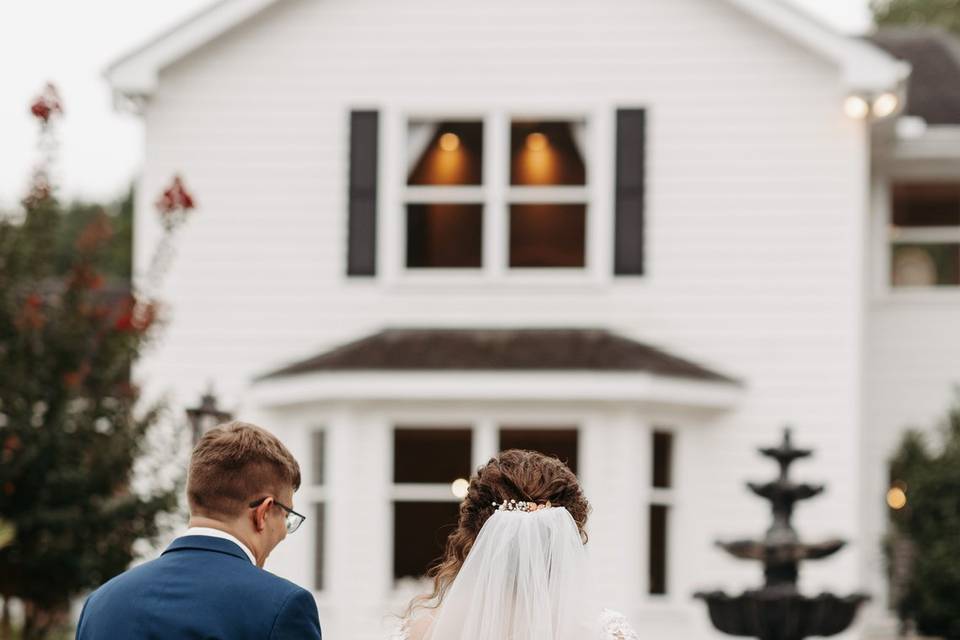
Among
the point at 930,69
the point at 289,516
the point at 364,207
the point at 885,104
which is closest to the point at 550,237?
the point at 364,207

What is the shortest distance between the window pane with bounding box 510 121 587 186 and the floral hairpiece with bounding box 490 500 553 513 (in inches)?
417

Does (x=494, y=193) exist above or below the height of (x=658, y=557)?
above

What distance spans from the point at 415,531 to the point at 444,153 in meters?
3.41

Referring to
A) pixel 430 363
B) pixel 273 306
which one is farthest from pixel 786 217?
pixel 273 306

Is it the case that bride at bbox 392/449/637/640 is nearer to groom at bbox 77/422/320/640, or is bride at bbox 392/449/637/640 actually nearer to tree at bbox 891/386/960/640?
groom at bbox 77/422/320/640

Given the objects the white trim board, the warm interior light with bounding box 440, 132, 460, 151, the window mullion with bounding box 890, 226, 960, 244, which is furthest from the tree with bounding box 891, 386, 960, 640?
the warm interior light with bounding box 440, 132, 460, 151

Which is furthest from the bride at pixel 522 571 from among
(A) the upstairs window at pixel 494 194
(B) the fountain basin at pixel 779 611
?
(A) the upstairs window at pixel 494 194

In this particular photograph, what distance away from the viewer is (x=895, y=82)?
14.9m

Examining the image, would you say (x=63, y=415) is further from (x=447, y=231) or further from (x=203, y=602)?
(x=203, y=602)

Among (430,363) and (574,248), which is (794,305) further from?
(430,363)

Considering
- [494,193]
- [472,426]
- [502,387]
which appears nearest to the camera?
[502,387]

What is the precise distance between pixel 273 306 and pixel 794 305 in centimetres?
465

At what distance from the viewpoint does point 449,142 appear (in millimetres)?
15586

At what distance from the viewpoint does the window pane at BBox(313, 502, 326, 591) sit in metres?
15.1
